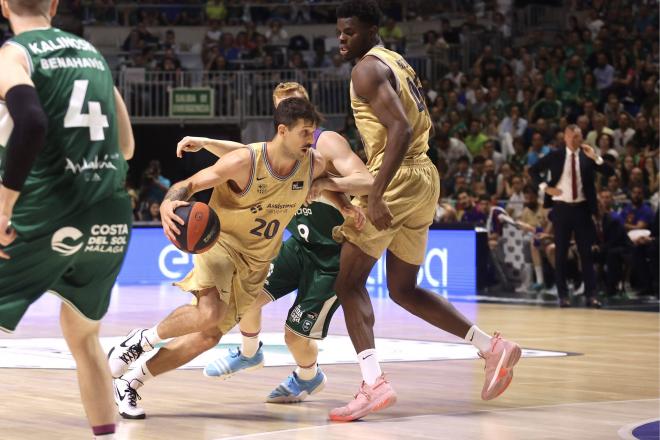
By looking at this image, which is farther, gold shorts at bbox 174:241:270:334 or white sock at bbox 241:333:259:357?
white sock at bbox 241:333:259:357

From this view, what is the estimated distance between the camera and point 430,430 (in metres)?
5.38

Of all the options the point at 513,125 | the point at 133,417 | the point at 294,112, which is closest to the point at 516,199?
the point at 513,125

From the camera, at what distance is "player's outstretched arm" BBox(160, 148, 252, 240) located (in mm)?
5301

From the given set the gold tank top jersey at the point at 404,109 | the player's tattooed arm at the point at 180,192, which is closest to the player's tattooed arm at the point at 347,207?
the gold tank top jersey at the point at 404,109

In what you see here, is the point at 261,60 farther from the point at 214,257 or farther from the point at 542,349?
the point at 214,257

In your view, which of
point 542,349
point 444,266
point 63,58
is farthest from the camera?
point 444,266

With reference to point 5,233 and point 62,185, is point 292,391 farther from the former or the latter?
point 5,233

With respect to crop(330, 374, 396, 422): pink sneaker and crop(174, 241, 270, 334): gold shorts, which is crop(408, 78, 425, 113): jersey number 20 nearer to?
crop(174, 241, 270, 334): gold shorts

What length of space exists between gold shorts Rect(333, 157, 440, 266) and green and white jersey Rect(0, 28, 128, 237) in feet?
7.12

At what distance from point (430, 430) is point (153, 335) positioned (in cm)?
148

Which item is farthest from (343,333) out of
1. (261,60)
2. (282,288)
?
(261,60)

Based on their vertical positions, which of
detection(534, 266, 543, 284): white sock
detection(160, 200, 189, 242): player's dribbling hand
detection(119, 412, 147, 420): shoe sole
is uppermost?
detection(160, 200, 189, 242): player's dribbling hand

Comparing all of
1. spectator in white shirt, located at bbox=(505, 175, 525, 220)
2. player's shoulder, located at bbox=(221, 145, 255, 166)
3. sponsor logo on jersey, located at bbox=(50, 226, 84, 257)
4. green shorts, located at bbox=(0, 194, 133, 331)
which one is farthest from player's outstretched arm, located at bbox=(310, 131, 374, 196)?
spectator in white shirt, located at bbox=(505, 175, 525, 220)

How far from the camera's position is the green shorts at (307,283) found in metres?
6.35
